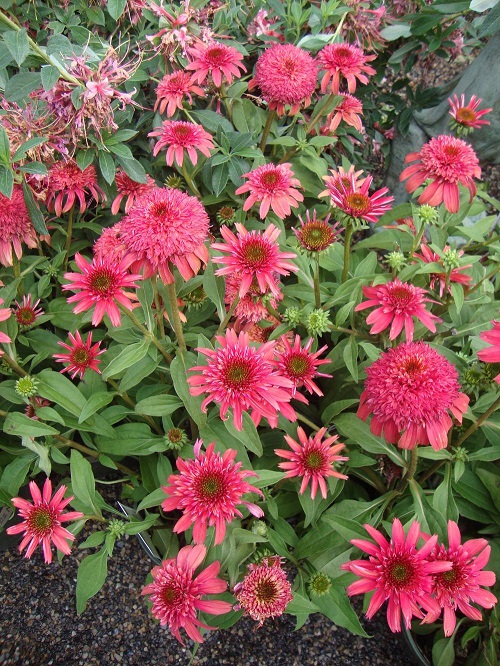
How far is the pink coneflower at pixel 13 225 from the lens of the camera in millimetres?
1307

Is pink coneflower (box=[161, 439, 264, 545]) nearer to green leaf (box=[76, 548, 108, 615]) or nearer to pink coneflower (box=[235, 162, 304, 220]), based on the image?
green leaf (box=[76, 548, 108, 615])

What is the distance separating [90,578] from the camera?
1.20m

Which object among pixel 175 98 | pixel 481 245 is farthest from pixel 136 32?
pixel 481 245

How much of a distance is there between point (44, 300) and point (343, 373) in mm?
888

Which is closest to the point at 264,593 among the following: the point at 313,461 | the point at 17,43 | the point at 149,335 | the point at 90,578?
the point at 313,461

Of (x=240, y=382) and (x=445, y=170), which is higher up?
(x=445, y=170)

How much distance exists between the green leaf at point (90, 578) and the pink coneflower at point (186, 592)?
0.77 ft

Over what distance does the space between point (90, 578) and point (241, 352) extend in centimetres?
64

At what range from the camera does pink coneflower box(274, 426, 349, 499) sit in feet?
3.72

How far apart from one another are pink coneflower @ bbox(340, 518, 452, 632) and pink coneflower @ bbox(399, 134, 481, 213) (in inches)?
28.8

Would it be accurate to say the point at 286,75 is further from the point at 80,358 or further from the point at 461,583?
the point at 461,583

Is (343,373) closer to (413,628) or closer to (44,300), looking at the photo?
(413,628)

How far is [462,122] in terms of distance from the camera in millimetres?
1395

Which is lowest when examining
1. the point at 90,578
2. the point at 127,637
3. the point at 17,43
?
the point at 127,637
